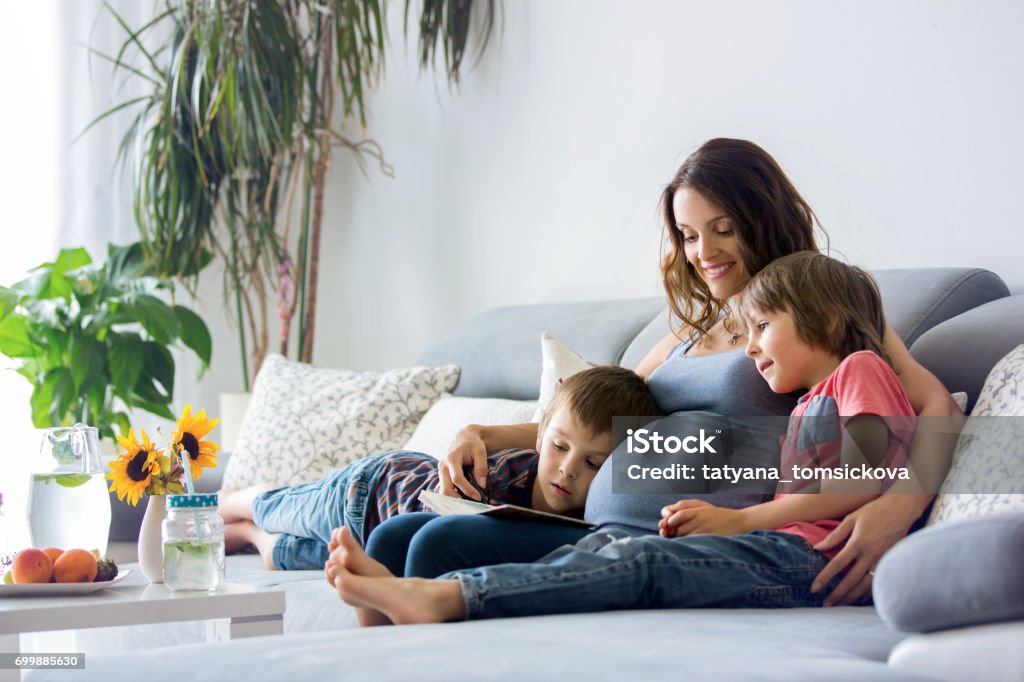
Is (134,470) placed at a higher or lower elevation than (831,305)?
lower

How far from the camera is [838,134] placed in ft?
6.95

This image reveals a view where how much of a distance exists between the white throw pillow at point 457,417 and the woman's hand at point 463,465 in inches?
15.6

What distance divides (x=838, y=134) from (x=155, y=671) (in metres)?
1.59

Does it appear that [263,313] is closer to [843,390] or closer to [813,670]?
[843,390]

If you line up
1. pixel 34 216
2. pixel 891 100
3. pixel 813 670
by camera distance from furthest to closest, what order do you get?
pixel 34 216 < pixel 891 100 < pixel 813 670

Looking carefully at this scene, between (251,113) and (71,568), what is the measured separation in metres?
2.02

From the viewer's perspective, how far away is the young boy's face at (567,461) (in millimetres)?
1627

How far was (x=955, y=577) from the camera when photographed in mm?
1001

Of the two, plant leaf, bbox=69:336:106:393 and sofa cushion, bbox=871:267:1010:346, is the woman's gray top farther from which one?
plant leaf, bbox=69:336:106:393

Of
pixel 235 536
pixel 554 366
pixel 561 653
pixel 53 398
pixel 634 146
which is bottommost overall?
pixel 235 536

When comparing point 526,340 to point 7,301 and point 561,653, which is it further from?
point 7,301

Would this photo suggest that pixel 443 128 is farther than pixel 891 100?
Yes

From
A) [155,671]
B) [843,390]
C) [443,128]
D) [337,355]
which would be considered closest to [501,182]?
[443,128]

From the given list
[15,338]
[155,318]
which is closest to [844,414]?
[155,318]
